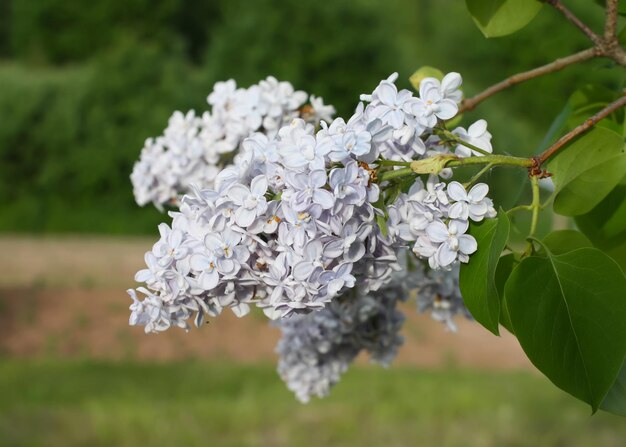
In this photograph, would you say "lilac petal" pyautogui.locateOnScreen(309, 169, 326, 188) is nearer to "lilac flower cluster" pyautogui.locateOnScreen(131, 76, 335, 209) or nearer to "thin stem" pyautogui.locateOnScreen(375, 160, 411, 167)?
"thin stem" pyautogui.locateOnScreen(375, 160, 411, 167)

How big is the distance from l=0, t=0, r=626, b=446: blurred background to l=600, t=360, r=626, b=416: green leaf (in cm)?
29

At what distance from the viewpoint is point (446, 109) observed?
47 cm

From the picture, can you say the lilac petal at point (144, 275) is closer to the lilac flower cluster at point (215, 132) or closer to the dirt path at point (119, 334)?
the lilac flower cluster at point (215, 132)

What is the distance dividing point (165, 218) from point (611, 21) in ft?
18.5

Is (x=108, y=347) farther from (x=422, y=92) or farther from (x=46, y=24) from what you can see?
(x=46, y=24)

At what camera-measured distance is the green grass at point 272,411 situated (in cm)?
268

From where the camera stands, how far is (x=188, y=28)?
866cm

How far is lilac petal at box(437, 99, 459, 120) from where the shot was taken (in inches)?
18.5

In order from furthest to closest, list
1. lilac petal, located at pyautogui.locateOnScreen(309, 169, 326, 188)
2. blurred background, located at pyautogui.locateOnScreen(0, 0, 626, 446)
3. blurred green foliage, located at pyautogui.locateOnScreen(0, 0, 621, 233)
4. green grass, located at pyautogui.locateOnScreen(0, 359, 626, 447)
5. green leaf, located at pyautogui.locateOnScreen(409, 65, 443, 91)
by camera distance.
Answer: blurred green foliage, located at pyautogui.locateOnScreen(0, 0, 621, 233) → blurred background, located at pyautogui.locateOnScreen(0, 0, 626, 446) → green grass, located at pyautogui.locateOnScreen(0, 359, 626, 447) → green leaf, located at pyautogui.locateOnScreen(409, 65, 443, 91) → lilac petal, located at pyautogui.locateOnScreen(309, 169, 326, 188)

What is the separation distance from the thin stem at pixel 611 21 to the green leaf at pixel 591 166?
12 centimetres

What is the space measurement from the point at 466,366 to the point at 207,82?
361cm

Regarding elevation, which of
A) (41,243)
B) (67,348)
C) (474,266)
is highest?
(41,243)

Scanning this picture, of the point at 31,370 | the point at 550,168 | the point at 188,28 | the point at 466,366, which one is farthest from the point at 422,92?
the point at 188,28

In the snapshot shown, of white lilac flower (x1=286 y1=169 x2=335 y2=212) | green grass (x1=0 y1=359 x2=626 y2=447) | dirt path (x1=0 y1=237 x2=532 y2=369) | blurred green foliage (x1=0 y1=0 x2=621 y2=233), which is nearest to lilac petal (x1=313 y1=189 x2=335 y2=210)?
white lilac flower (x1=286 y1=169 x2=335 y2=212)
